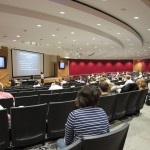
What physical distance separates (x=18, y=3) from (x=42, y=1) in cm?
83

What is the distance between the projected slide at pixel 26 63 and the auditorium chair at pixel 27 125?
51.8ft

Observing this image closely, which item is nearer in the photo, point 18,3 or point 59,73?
point 18,3

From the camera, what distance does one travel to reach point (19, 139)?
10.2ft

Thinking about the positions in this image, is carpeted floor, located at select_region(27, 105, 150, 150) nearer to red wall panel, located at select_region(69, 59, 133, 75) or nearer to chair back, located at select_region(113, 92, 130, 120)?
chair back, located at select_region(113, 92, 130, 120)

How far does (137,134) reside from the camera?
415 centimetres

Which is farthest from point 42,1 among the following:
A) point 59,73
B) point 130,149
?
point 59,73

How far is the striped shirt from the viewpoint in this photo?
1896 mm

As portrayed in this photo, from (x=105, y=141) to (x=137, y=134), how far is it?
9.31 ft

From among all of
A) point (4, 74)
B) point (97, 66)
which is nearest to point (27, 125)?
point (4, 74)

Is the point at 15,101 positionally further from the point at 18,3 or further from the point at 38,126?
the point at 18,3

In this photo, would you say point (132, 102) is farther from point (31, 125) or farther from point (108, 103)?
point (31, 125)

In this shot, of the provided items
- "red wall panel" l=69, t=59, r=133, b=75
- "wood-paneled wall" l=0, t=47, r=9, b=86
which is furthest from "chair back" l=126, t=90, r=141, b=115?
"red wall panel" l=69, t=59, r=133, b=75

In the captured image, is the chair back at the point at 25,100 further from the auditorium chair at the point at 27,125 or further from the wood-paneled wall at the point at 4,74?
the wood-paneled wall at the point at 4,74

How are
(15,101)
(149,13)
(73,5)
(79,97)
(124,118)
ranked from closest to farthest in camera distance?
(79,97)
(15,101)
(124,118)
(73,5)
(149,13)
